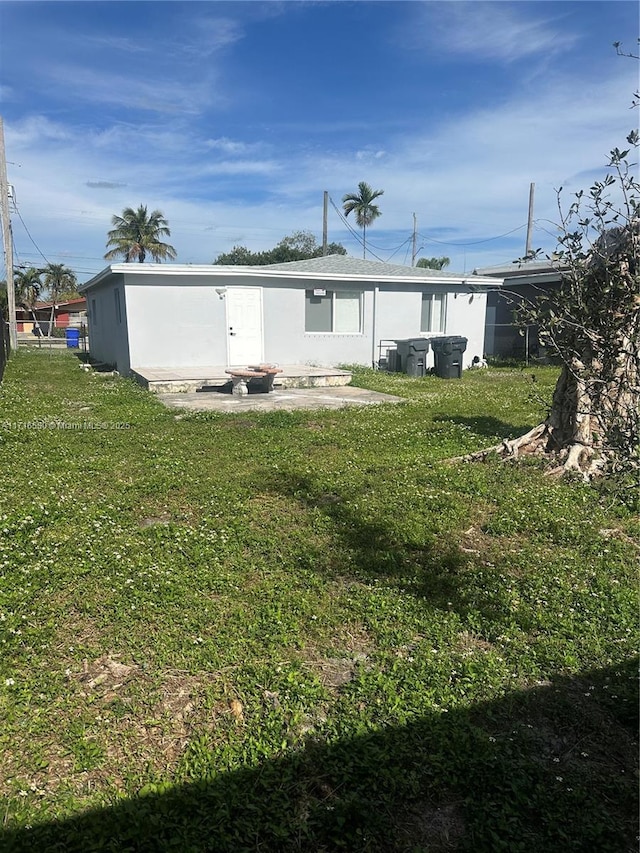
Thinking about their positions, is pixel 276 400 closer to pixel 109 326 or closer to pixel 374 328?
pixel 374 328

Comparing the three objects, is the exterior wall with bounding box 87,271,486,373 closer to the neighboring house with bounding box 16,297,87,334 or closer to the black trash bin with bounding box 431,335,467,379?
the black trash bin with bounding box 431,335,467,379

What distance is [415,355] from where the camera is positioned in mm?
16062

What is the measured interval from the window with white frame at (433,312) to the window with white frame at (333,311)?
2210 mm

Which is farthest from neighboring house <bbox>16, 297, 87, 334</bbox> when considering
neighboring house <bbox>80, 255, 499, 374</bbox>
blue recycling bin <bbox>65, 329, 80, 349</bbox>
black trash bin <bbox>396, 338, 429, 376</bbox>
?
black trash bin <bbox>396, 338, 429, 376</bbox>

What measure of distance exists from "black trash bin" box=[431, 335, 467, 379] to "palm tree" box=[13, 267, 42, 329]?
42.2 metres

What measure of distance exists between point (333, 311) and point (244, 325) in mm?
2741

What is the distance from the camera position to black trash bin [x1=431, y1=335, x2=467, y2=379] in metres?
15.6

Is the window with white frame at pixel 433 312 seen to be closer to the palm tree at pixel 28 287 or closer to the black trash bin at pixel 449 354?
the black trash bin at pixel 449 354

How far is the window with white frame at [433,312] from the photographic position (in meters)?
17.6

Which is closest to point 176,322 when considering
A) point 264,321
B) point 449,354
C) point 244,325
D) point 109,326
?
point 244,325

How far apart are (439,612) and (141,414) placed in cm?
719

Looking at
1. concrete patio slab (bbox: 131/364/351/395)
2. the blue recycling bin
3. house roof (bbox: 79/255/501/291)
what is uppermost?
house roof (bbox: 79/255/501/291)

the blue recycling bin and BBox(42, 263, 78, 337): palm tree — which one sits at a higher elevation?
BBox(42, 263, 78, 337): palm tree

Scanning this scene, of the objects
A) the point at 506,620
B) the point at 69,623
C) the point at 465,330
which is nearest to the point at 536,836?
the point at 506,620
